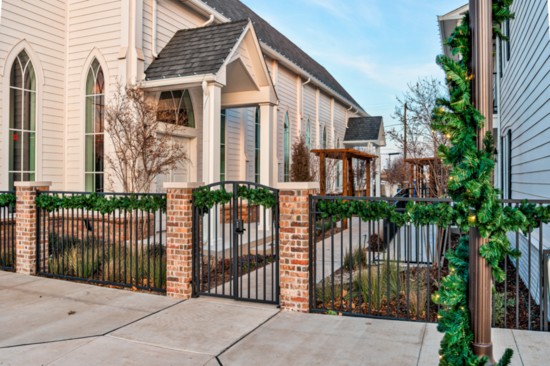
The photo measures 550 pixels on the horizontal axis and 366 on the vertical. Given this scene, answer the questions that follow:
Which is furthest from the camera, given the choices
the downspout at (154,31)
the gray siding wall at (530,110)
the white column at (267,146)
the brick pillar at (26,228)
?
the white column at (267,146)

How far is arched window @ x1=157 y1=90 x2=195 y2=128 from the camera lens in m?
10.4

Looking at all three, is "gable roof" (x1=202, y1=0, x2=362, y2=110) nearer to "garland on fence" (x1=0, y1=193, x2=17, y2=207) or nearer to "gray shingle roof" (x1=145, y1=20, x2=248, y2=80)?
"gray shingle roof" (x1=145, y1=20, x2=248, y2=80)

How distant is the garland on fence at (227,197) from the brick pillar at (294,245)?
0.28 m

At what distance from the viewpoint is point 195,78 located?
30.2 ft

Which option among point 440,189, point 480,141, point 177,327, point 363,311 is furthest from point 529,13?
point 177,327

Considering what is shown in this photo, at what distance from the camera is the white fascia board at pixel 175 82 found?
360 inches

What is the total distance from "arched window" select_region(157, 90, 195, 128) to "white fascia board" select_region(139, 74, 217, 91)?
2.07 ft

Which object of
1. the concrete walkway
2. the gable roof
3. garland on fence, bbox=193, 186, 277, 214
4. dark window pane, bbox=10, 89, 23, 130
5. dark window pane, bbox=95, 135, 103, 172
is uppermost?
the gable roof

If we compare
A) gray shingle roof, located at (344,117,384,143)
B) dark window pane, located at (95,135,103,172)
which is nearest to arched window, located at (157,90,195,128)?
dark window pane, located at (95,135,103,172)

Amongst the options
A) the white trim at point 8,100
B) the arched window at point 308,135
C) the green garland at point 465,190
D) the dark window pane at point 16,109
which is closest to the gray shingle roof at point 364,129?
the arched window at point 308,135

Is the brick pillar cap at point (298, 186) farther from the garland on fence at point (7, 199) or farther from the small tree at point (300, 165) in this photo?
the small tree at point (300, 165)

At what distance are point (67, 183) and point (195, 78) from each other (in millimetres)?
4146

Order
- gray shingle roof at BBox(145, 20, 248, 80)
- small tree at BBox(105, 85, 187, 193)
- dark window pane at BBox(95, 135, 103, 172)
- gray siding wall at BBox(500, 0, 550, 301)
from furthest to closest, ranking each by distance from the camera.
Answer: dark window pane at BBox(95, 135, 103, 172)
gray shingle roof at BBox(145, 20, 248, 80)
small tree at BBox(105, 85, 187, 193)
gray siding wall at BBox(500, 0, 550, 301)

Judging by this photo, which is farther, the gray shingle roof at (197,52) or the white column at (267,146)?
the white column at (267,146)
